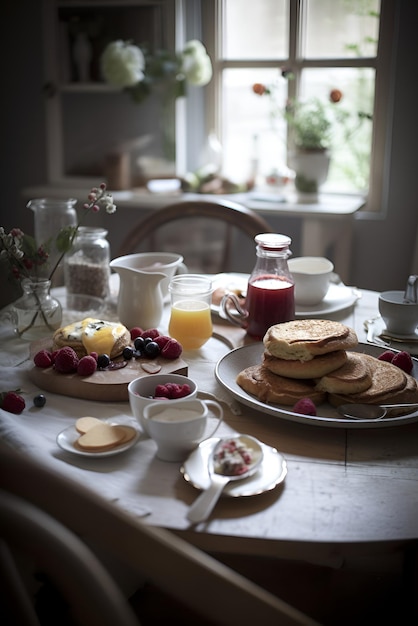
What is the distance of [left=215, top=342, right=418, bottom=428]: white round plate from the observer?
1124 mm

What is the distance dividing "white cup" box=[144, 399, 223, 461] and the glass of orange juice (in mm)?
397

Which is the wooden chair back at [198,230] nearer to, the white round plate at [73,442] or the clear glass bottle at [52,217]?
the clear glass bottle at [52,217]

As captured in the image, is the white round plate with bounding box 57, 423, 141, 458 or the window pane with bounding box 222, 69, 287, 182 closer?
the white round plate with bounding box 57, 423, 141, 458

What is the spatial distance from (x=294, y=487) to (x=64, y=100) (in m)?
2.61

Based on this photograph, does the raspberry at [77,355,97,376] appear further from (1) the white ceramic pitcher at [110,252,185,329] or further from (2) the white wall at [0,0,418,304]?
(2) the white wall at [0,0,418,304]

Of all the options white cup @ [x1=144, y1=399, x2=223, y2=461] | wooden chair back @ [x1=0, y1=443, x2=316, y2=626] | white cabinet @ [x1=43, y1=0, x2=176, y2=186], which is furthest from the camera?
white cabinet @ [x1=43, y1=0, x2=176, y2=186]

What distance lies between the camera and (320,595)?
122cm

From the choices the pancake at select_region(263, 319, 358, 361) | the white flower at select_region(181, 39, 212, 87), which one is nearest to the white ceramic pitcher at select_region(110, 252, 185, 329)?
the pancake at select_region(263, 319, 358, 361)

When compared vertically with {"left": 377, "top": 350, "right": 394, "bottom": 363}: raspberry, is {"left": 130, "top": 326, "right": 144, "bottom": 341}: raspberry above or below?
above

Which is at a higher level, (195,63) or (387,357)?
(195,63)

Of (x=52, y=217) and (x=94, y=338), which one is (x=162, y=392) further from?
(x=52, y=217)

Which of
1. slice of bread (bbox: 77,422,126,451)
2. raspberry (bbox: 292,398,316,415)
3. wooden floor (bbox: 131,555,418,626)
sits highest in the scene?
raspberry (bbox: 292,398,316,415)

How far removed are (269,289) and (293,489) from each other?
599mm

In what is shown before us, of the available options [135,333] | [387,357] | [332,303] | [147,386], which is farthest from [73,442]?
[332,303]
